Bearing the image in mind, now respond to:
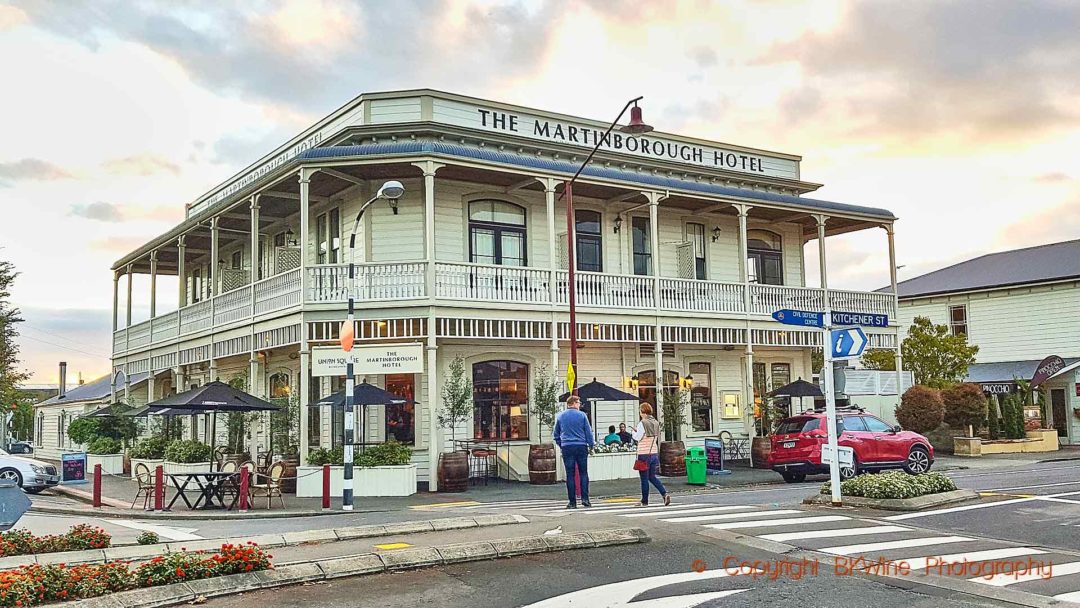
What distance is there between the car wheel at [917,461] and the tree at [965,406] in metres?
9.17

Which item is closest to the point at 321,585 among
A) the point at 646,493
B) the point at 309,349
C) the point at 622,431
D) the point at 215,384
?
the point at 646,493

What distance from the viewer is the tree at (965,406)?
102ft

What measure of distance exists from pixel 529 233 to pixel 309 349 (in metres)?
6.83

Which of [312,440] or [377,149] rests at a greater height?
[377,149]

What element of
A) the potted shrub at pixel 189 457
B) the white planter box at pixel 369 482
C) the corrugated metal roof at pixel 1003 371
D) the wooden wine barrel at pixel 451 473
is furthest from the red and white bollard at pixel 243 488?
the corrugated metal roof at pixel 1003 371

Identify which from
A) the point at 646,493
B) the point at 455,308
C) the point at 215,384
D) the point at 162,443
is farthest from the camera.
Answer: the point at 162,443

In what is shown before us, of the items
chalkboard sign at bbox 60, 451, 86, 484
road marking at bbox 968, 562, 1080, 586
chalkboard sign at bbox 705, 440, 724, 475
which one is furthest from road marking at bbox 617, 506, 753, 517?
chalkboard sign at bbox 60, 451, 86, 484

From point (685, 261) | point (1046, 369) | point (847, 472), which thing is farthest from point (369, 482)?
point (1046, 369)

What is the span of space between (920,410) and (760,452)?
7.03m

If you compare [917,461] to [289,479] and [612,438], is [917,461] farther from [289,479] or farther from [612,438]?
[289,479]

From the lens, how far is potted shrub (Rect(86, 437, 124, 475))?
31.0 meters

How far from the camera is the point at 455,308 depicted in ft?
73.8

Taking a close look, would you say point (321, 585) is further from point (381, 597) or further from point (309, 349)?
point (309, 349)

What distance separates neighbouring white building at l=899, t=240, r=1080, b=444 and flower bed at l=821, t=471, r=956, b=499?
23.7 metres
